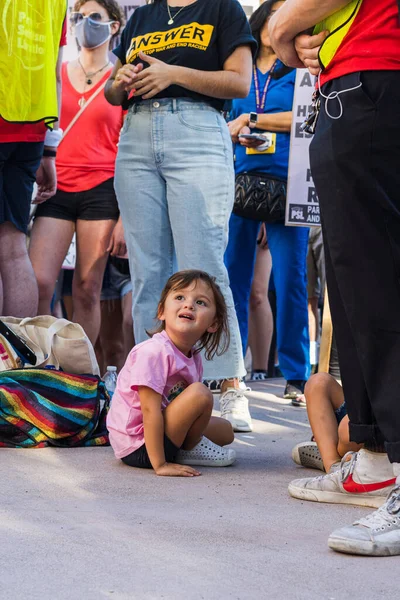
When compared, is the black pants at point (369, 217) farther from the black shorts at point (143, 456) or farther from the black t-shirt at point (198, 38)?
the black t-shirt at point (198, 38)

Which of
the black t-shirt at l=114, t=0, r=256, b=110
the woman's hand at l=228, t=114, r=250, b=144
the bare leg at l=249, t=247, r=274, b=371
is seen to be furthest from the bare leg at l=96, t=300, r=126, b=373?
the black t-shirt at l=114, t=0, r=256, b=110

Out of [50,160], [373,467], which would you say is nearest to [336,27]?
[373,467]

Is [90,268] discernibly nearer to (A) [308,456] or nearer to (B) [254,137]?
(B) [254,137]

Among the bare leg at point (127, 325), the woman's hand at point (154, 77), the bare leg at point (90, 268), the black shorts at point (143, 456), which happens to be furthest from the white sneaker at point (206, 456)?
the bare leg at point (127, 325)

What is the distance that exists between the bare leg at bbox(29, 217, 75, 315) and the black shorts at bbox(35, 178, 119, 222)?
0.05 meters

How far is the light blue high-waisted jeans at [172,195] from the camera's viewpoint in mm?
4297

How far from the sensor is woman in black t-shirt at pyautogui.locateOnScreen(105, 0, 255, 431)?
14.1ft

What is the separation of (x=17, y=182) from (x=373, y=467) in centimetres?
249

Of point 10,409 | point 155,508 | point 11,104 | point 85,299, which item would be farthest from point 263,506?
point 85,299

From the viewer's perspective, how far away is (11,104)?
14.9ft

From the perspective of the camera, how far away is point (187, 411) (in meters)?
3.44

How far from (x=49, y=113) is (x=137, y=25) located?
57 centimetres

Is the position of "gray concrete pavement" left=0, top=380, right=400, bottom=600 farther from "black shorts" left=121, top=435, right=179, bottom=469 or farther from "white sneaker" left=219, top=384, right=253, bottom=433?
"white sneaker" left=219, top=384, right=253, bottom=433

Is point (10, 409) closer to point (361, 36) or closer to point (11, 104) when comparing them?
point (11, 104)
